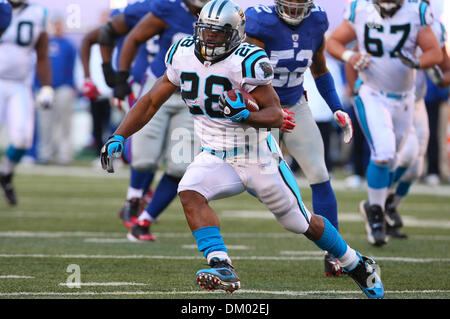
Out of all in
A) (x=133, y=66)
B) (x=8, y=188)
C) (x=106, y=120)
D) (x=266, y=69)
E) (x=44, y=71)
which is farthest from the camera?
(x=106, y=120)

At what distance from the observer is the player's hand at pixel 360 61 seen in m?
6.61

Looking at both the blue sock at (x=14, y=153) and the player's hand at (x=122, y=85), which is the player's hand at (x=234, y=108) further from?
the blue sock at (x=14, y=153)

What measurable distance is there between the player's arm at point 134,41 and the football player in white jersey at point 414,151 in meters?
2.13

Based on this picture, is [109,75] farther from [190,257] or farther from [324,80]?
[324,80]

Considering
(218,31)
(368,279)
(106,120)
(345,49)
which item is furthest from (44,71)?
(106,120)

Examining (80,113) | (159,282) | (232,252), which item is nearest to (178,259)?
(232,252)

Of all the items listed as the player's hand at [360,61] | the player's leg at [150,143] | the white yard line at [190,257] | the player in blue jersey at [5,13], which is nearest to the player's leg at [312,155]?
the white yard line at [190,257]

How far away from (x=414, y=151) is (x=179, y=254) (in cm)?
232

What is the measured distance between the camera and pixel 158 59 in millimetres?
6609

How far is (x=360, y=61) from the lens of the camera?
21.7ft

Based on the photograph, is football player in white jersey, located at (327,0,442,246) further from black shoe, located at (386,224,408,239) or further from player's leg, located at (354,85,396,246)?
black shoe, located at (386,224,408,239)
